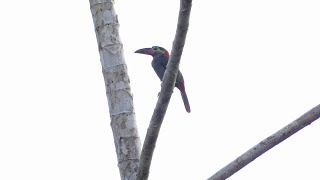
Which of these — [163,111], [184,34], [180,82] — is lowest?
[163,111]

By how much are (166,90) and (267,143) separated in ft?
1.78

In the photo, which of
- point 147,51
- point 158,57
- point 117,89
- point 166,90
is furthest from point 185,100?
point 166,90

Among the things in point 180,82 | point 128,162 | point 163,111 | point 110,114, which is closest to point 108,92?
point 110,114

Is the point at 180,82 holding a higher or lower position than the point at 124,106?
higher

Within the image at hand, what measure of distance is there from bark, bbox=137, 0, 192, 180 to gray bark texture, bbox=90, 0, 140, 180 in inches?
14.6

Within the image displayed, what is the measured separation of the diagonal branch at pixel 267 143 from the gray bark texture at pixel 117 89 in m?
0.69

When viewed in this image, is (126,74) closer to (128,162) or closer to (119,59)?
(119,59)

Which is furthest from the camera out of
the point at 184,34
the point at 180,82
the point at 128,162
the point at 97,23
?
the point at 180,82

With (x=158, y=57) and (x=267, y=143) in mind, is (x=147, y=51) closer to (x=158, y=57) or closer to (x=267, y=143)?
(x=158, y=57)

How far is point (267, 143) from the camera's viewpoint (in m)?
3.76

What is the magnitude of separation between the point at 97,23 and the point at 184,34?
1194mm

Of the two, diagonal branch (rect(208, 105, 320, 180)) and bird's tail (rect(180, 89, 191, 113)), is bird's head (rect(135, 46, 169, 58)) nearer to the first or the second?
bird's tail (rect(180, 89, 191, 113))

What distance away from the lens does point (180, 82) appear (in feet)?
26.7

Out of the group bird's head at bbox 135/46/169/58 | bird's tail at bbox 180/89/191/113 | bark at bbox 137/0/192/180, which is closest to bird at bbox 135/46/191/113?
bird's head at bbox 135/46/169/58
